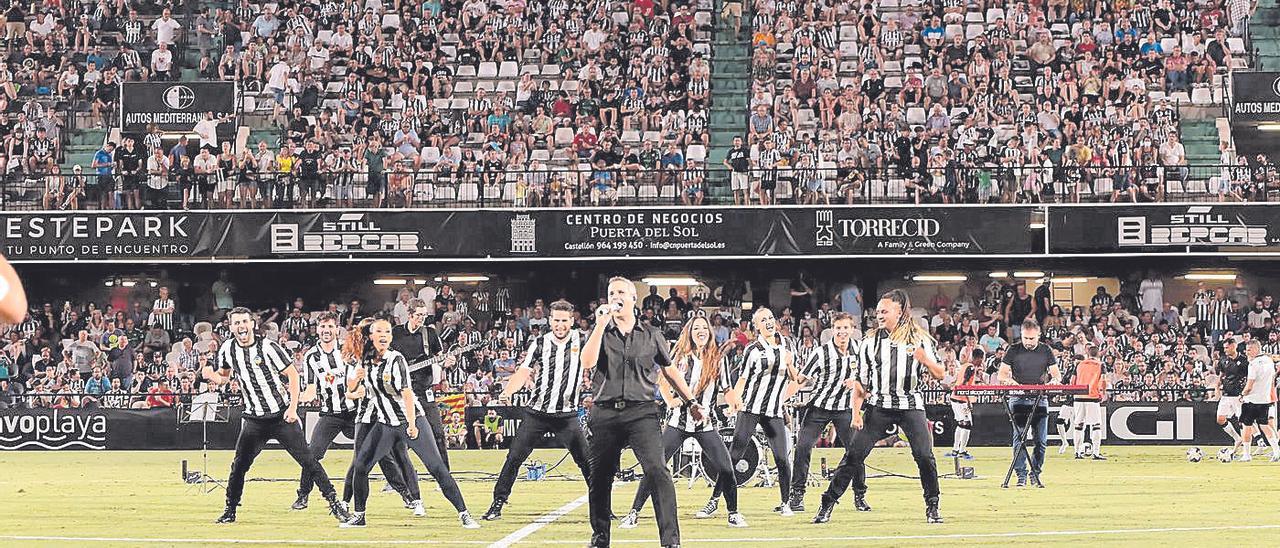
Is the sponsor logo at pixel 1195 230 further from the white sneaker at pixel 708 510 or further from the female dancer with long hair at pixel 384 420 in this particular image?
the female dancer with long hair at pixel 384 420

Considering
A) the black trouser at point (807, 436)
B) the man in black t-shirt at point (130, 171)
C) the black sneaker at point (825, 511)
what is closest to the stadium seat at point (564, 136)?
the man in black t-shirt at point (130, 171)

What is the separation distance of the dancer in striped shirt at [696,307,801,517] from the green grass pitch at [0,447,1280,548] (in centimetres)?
46

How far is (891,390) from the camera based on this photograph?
518 inches

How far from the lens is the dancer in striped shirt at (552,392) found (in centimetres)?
1265

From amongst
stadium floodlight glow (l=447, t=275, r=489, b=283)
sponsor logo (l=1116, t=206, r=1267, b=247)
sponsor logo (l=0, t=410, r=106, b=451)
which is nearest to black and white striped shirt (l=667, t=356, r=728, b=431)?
sponsor logo (l=0, t=410, r=106, b=451)

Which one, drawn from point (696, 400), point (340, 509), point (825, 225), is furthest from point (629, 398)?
point (825, 225)

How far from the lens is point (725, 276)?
108 ft

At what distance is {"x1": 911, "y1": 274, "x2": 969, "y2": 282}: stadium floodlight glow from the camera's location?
32.7 m

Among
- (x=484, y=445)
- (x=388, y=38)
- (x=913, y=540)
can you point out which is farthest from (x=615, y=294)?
(x=388, y=38)

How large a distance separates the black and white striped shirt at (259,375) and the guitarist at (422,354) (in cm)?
237

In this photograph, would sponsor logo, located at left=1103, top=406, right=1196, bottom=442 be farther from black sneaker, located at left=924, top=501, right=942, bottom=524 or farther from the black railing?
black sneaker, located at left=924, top=501, right=942, bottom=524

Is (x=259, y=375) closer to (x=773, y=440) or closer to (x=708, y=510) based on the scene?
(x=708, y=510)

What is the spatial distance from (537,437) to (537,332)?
17.6m

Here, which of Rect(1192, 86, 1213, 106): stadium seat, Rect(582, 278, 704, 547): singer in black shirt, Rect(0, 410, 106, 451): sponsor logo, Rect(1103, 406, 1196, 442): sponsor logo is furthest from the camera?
Rect(1192, 86, 1213, 106): stadium seat
